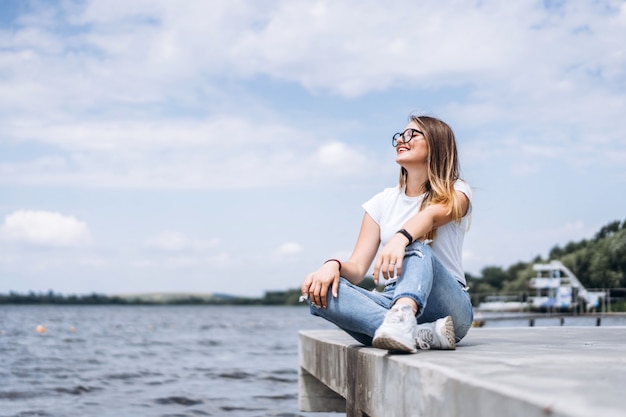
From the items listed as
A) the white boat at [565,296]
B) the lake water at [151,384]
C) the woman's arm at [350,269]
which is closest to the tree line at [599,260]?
the white boat at [565,296]

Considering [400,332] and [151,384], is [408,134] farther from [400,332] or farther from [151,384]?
[151,384]

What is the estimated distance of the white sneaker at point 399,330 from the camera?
3123 mm

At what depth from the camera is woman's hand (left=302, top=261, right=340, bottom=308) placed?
345 centimetres

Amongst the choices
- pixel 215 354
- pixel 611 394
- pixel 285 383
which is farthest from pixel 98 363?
pixel 611 394

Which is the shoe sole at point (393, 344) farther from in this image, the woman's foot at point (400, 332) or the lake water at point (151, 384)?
the lake water at point (151, 384)

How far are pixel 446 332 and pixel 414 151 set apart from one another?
103 cm

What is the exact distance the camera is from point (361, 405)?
12.3ft

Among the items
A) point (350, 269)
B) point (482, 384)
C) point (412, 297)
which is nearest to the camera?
point (482, 384)

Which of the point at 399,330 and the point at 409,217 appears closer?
the point at 399,330

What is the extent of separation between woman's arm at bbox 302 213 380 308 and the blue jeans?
0.09 m

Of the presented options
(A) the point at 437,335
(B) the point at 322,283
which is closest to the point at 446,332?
(A) the point at 437,335

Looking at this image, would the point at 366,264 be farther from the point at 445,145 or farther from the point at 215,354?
the point at 215,354

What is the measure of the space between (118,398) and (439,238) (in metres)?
7.56

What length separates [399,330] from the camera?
123 inches
